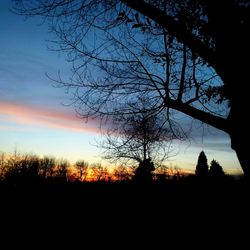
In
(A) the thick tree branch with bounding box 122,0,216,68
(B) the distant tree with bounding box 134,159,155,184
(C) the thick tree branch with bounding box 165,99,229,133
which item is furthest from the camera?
(B) the distant tree with bounding box 134,159,155,184

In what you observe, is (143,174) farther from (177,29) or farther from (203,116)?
(177,29)


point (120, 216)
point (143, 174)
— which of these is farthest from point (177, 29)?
point (143, 174)

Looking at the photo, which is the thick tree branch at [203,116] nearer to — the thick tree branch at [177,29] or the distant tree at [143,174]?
the thick tree branch at [177,29]

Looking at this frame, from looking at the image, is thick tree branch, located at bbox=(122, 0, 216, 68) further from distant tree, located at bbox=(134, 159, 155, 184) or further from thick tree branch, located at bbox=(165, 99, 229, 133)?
distant tree, located at bbox=(134, 159, 155, 184)

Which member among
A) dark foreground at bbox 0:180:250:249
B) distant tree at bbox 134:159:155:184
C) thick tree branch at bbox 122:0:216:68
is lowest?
dark foreground at bbox 0:180:250:249

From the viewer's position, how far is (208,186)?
43.2 ft

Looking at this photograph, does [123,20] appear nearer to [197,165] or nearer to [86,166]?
[197,165]

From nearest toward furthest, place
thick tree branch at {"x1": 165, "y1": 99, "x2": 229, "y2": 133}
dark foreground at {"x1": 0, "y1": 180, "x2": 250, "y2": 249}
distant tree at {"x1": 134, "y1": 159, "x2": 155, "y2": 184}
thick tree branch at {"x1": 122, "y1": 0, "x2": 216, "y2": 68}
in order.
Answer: thick tree branch at {"x1": 122, "y1": 0, "x2": 216, "y2": 68} → thick tree branch at {"x1": 165, "y1": 99, "x2": 229, "y2": 133} → dark foreground at {"x1": 0, "y1": 180, "x2": 250, "y2": 249} → distant tree at {"x1": 134, "y1": 159, "x2": 155, "y2": 184}

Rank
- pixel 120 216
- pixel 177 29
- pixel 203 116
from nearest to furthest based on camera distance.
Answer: pixel 177 29, pixel 203 116, pixel 120 216

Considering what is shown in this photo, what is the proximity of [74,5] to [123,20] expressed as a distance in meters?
1.07

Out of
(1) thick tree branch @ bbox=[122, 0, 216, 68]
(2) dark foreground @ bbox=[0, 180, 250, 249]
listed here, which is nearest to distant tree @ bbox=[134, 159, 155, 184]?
(2) dark foreground @ bbox=[0, 180, 250, 249]

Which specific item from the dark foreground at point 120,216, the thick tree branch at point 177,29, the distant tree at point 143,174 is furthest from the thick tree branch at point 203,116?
the distant tree at point 143,174

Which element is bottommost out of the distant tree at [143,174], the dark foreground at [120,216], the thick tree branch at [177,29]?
the dark foreground at [120,216]

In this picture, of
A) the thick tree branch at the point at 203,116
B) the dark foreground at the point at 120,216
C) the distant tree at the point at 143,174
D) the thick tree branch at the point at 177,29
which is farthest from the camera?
the distant tree at the point at 143,174
